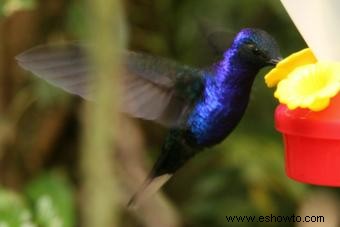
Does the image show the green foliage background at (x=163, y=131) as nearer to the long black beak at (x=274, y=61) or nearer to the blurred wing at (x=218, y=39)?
the blurred wing at (x=218, y=39)

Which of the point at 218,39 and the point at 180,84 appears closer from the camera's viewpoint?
the point at 180,84

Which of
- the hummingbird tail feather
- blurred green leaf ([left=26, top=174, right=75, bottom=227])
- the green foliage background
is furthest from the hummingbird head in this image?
the green foliage background

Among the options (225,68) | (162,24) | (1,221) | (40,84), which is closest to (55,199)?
(1,221)

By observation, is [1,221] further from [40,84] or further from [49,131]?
[49,131]

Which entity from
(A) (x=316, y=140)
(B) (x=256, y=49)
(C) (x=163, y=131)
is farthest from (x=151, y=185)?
(C) (x=163, y=131)

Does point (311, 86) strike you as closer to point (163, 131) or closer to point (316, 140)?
point (316, 140)

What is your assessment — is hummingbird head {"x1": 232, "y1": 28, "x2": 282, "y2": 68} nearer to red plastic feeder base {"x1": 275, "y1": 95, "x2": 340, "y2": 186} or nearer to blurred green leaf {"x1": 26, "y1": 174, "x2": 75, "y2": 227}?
red plastic feeder base {"x1": 275, "y1": 95, "x2": 340, "y2": 186}
